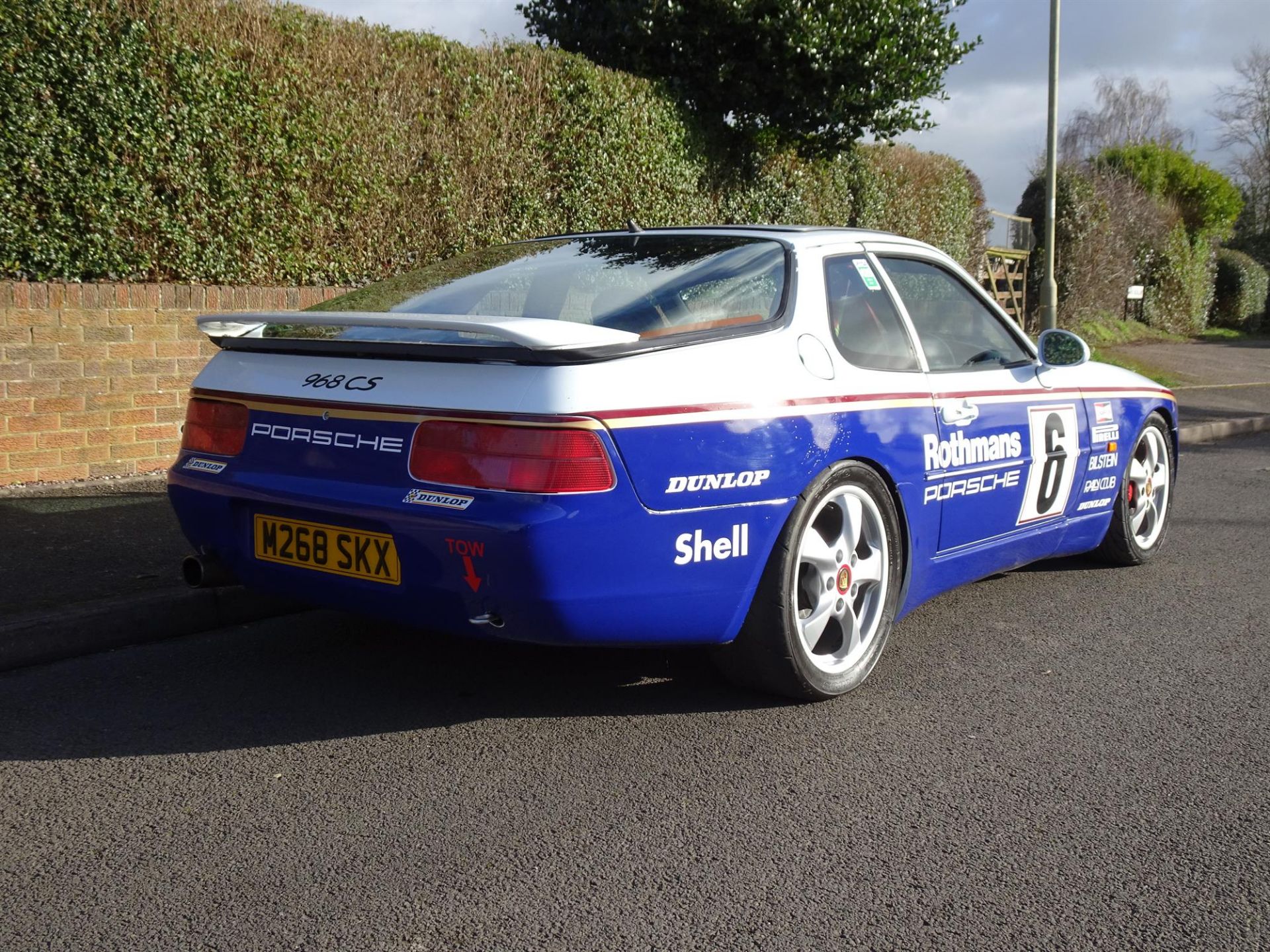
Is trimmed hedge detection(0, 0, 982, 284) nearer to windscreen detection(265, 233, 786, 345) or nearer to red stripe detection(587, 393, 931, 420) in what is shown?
windscreen detection(265, 233, 786, 345)

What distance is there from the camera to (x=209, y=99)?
7.62 m

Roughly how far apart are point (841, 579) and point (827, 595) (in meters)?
0.09

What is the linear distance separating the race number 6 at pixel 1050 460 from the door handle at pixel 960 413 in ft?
1.46

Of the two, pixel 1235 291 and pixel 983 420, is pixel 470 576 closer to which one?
pixel 983 420

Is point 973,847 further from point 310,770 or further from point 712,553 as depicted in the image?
point 310,770

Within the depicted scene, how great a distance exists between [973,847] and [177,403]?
6125 mm

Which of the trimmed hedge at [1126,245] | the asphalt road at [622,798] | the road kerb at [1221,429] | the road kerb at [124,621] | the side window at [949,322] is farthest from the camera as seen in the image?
the trimmed hedge at [1126,245]

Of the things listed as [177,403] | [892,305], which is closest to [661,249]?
[892,305]

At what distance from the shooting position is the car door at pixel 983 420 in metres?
4.41

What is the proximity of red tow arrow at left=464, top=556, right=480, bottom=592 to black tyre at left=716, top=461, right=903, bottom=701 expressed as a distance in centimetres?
88

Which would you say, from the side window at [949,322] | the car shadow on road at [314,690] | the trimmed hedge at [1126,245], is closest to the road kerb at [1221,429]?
the side window at [949,322]

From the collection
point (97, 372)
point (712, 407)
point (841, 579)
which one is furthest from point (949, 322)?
point (97, 372)

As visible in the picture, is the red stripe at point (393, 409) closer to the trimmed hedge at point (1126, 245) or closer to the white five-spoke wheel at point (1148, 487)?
the white five-spoke wheel at point (1148, 487)

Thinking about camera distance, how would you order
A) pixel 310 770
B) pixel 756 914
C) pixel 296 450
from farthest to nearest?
pixel 296 450
pixel 310 770
pixel 756 914
